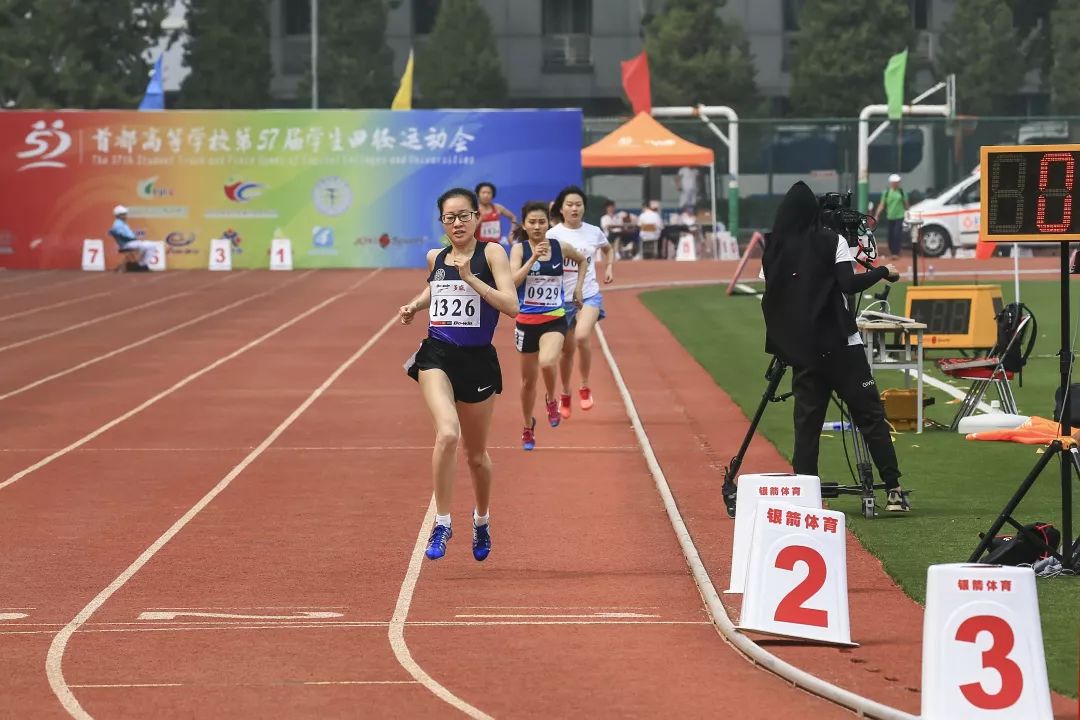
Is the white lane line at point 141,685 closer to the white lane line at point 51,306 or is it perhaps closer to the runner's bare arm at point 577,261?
the runner's bare arm at point 577,261

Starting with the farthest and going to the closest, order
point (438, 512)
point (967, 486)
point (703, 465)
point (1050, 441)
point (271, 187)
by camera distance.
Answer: point (271, 187)
point (703, 465)
point (967, 486)
point (438, 512)
point (1050, 441)

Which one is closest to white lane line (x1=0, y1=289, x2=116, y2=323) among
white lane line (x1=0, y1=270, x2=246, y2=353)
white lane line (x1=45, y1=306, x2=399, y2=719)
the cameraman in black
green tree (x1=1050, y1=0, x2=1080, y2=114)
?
white lane line (x1=0, y1=270, x2=246, y2=353)

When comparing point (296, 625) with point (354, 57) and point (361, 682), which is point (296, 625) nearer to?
point (361, 682)

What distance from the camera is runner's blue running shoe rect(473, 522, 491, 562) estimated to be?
1127cm

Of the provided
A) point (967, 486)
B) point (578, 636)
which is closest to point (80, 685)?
point (578, 636)

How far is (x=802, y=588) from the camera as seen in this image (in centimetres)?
908

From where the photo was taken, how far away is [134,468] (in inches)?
622

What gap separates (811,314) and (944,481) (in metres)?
3.09

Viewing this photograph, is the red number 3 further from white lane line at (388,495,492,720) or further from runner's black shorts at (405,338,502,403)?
runner's black shorts at (405,338,502,403)

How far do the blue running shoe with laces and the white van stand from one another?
33.8 m

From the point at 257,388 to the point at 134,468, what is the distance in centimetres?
586

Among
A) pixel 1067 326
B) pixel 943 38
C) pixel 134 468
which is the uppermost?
pixel 943 38

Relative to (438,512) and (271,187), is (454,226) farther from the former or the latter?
(271,187)

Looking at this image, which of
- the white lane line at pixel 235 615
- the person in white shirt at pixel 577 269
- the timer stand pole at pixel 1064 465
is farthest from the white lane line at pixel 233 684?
the person in white shirt at pixel 577 269
